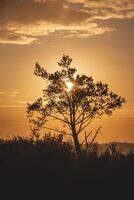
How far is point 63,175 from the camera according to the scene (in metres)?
10.0

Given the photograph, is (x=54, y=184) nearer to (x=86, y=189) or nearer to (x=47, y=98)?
(x=86, y=189)

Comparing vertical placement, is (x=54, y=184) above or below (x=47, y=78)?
below

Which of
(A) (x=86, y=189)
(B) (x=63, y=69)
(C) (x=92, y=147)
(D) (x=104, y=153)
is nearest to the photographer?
(A) (x=86, y=189)

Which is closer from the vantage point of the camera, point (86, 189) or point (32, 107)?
point (86, 189)

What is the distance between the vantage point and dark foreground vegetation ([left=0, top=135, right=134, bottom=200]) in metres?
9.66

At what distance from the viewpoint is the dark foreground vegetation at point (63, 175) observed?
9.66 meters

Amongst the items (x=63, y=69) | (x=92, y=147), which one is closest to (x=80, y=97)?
(x=63, y=69)

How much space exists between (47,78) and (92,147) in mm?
40859

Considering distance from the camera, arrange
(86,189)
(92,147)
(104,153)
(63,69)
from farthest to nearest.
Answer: (63,69), (92,147), (104,153), (86,189)

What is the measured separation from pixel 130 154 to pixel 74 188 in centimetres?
218

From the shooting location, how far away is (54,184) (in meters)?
9.79

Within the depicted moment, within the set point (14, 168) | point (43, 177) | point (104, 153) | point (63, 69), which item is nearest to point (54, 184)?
point (43, 177)

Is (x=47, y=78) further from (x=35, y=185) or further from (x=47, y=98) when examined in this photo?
(x=35, y=185)

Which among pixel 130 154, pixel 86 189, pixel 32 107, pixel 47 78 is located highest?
pixel 47 78
